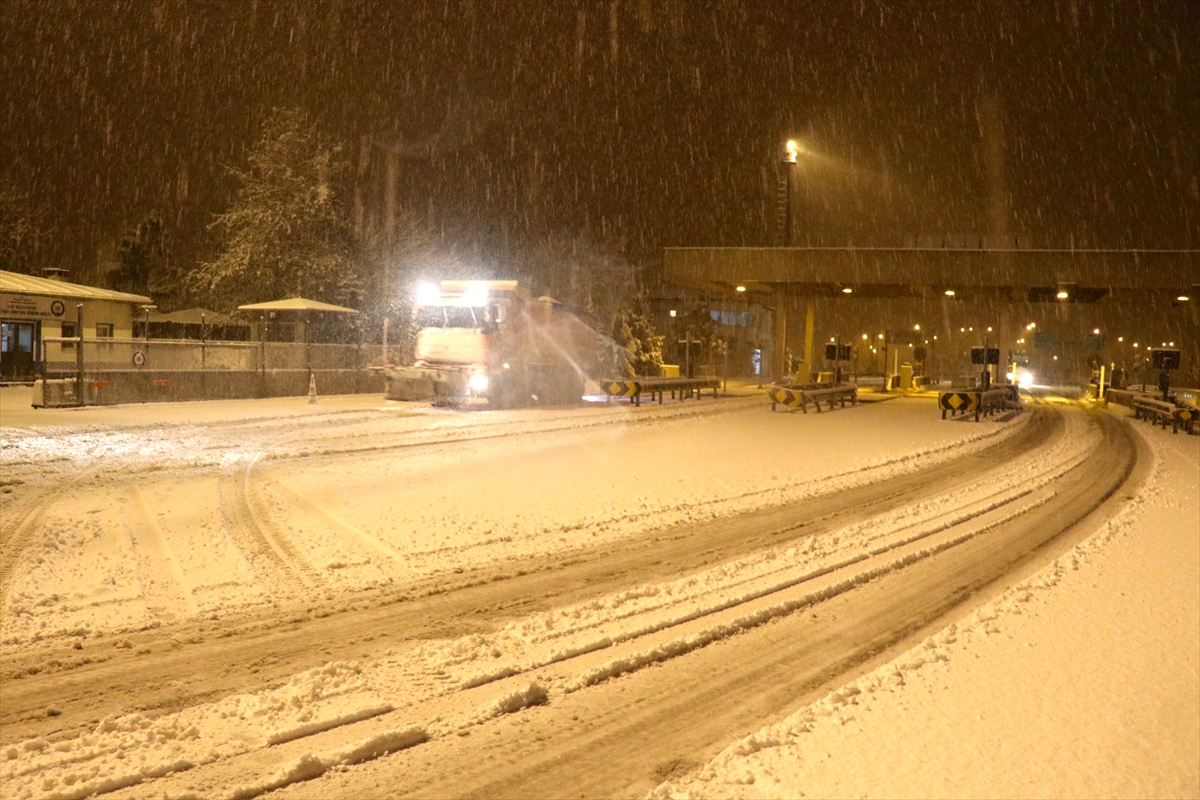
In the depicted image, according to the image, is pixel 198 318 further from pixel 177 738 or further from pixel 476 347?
pixel 177 738

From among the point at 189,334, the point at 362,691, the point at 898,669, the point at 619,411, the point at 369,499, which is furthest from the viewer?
the point at 189,334

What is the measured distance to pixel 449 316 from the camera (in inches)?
1081

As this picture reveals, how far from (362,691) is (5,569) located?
4.52 meters

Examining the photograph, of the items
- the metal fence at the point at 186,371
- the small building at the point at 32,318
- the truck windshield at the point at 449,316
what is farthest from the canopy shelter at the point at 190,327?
the truck windshield at the point at 449,316

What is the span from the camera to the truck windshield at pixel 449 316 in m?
27.0

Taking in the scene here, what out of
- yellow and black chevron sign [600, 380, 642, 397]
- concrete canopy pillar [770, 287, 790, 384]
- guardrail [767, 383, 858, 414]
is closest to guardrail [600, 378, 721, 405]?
yellow and black chevron sign [600, 380, 642, 397]

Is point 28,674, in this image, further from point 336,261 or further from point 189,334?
point 189,334

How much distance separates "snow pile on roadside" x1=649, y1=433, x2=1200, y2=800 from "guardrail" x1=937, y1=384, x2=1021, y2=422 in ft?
70.1

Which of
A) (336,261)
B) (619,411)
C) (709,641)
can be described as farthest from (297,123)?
(709,641)

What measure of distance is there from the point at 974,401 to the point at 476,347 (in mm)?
15134

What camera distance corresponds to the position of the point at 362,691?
5691 mm

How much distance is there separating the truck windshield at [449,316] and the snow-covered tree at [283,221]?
16.5m

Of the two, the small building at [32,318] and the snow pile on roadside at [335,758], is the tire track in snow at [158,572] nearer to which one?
the snow pile on roadside at [335,758]

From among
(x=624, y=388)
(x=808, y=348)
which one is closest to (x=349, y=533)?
(x=624, y=388)
